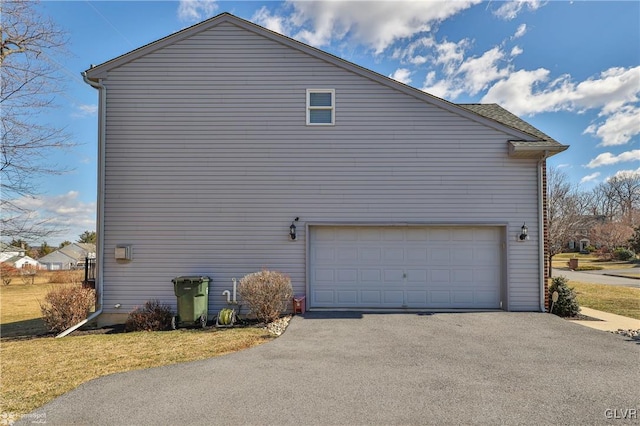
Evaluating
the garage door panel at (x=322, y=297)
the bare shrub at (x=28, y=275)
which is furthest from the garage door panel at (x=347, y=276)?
the bare shrub at (x=28, y=275)

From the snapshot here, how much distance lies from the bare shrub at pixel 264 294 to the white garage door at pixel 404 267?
4.13 feet

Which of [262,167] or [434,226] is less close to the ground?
[262,167]

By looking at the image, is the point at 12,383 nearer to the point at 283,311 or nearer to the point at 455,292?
the point at 283,311

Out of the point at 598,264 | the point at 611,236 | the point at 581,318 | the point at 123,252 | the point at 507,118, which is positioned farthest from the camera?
the point at 611,236

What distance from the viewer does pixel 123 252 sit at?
866 centimetres

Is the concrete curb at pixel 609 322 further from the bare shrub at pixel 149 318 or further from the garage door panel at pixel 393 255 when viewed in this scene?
the bare shrub at pixel 149 318

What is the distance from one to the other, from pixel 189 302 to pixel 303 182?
4158 mm

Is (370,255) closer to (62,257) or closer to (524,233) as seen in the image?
(524,233)

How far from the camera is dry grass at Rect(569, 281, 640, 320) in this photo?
9.73 meters

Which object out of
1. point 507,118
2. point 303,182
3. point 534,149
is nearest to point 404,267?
point 303,182

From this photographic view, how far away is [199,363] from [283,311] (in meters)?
3.36

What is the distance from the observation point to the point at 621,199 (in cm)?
4588

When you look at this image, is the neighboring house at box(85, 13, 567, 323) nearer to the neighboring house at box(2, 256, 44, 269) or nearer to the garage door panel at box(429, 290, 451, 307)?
the garage door panel at box(429, 290, 451, 307)

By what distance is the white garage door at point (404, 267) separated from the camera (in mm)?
9031
